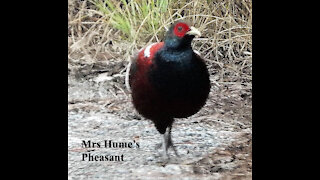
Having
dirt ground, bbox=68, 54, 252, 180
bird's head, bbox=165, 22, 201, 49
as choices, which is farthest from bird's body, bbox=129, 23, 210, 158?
dirt ground, bbox=68, 54, 252, 180

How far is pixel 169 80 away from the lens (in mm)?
3617

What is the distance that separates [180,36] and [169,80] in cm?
29

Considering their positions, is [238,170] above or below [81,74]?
below

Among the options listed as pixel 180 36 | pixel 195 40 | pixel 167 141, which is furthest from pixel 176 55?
pixel 167 141

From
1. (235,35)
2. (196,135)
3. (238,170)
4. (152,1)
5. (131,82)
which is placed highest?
(152,1)

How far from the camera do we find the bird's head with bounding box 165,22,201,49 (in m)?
3.59

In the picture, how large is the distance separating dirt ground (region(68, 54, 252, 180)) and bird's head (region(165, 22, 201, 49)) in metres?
0.34

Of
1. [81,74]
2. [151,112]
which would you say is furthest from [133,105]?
[81,74]

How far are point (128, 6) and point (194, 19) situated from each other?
0.45m

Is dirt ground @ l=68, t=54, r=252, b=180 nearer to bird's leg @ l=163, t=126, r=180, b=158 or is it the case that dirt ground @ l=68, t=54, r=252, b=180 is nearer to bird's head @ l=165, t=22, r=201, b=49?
bird's leg @ l=163, t=126, r=180, b=158

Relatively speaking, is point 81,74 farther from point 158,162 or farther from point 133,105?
point 158,162

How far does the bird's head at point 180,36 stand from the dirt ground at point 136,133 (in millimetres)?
344

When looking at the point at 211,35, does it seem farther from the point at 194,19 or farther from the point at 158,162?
the point at 158,162

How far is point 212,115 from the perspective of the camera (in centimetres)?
386
